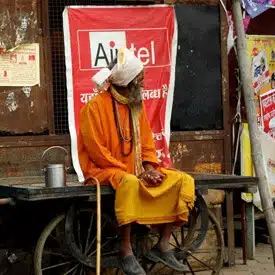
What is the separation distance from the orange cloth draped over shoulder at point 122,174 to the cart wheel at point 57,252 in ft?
1.65

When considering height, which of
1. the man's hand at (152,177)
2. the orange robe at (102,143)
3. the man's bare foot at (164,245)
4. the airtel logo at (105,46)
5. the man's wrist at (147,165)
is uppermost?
the airtel logo at (105,46)

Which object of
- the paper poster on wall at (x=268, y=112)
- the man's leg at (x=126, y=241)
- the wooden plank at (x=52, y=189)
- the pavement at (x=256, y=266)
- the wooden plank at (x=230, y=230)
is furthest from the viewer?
the paper poster on wall at (x=268, y=112)

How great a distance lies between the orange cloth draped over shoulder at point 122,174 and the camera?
232 inches

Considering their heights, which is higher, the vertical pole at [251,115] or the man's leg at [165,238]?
the vertical pole at [251,115]

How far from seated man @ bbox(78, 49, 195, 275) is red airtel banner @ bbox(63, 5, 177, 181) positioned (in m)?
1.01

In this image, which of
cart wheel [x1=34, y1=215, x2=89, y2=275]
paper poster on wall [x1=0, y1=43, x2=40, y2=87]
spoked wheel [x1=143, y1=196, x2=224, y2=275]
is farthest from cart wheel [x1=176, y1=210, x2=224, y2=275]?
paper poster on wall [x1=0, y1=43, x2=40, y2=87]

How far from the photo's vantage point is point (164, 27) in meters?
7.64

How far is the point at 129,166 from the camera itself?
6355mm

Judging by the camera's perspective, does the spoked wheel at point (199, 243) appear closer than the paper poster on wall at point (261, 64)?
Yes

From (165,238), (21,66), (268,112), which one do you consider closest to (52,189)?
(165,238)

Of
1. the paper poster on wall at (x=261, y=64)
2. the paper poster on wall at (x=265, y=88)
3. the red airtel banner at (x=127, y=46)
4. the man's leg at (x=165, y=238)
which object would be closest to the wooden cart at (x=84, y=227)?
the man's leg at (x=165, y=238)

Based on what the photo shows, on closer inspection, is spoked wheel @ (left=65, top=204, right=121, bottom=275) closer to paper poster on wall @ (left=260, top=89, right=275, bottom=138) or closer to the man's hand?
the man's hand

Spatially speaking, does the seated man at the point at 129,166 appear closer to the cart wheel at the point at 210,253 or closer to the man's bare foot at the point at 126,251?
the man's bare foot at the point at 126,251

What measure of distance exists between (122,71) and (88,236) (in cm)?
143
